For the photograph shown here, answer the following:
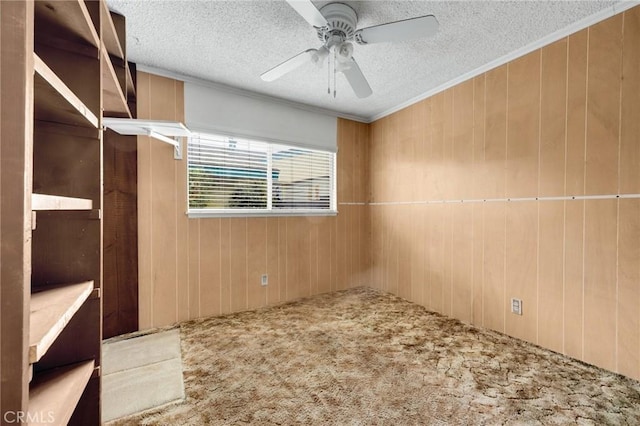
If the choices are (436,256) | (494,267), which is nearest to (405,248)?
(436,256)

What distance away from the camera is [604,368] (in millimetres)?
2080

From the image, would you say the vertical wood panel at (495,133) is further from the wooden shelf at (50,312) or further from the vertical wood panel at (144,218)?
the vertical wood panel at (144,218)

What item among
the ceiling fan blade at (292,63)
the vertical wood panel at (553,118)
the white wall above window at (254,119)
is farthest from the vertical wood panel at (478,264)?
the ceiling fan blade at (292,63)

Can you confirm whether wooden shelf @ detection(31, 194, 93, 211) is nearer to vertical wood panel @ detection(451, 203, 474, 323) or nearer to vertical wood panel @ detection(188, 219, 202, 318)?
vertical wood panel @ detection(188, 219, 202, 318)

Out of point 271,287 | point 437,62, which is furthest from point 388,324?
point 437,62

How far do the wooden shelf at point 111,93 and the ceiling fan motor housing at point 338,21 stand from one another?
1.23m

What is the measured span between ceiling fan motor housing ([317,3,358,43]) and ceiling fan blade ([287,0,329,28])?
197mm

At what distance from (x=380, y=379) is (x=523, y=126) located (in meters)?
2.40

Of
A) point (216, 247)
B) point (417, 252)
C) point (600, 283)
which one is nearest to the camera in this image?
point (600, 283)

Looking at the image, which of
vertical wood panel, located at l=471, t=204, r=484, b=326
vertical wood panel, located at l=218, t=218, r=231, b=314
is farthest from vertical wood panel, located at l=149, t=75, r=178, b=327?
vertical wood panel, located at l=471, t=204, r=484, b=326

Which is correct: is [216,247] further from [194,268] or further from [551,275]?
[551,275]

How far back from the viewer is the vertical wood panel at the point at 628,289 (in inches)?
76.6

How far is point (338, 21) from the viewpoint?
188 cm

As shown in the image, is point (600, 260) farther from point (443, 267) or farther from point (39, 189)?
point (39, 189)
